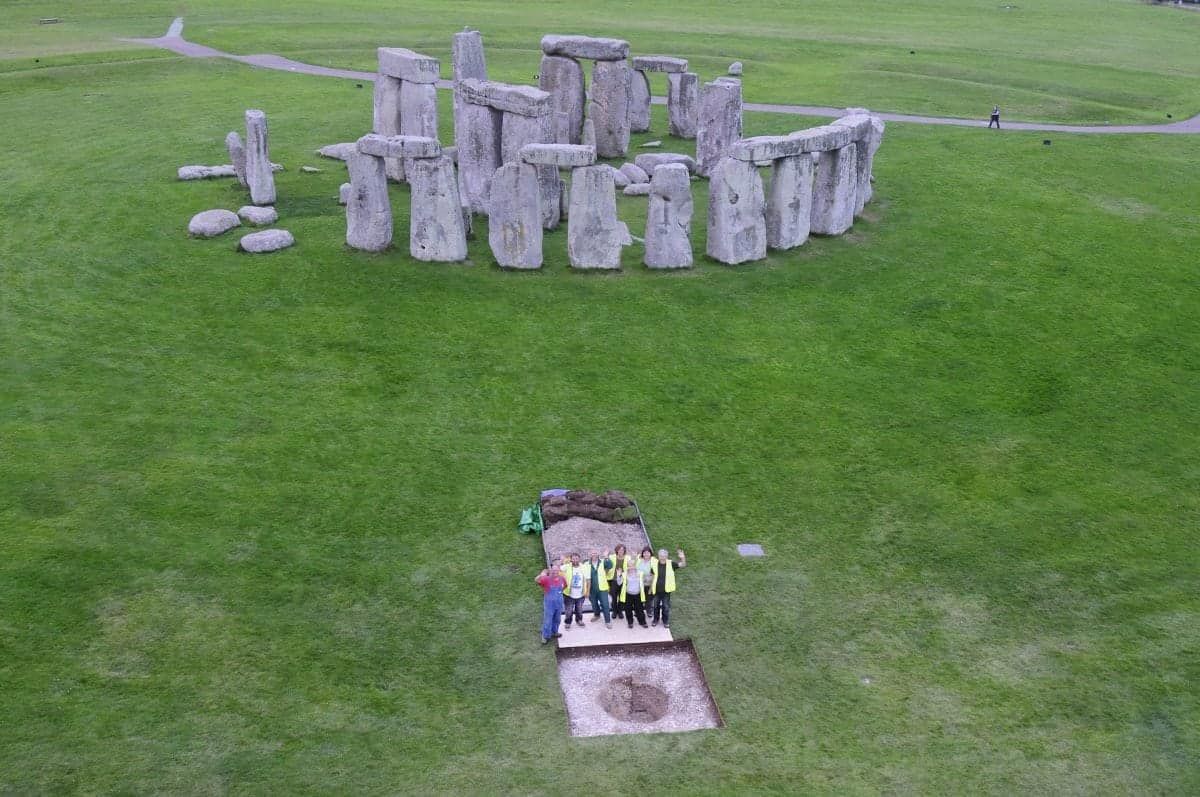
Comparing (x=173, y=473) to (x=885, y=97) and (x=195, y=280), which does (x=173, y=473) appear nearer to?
(x=195, y=280)

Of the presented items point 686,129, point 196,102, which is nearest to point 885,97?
point 686,129

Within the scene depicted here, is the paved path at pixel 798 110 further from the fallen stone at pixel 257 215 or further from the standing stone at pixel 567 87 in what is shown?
the fallen stone at pixel 257 215

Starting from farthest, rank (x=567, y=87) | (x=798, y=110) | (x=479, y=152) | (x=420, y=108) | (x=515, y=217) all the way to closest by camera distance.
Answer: (x=798, y=110) < (x=567, y=87) < (x=420, y=108) < (x=479, y=152) < (x=515, y=217)

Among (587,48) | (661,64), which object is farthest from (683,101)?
(587,48)

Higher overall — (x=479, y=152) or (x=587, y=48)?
(x=587, y=48)

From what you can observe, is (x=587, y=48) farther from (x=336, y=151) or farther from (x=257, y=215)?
(x=257, y=215)

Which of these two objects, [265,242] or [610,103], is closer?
[265,242]

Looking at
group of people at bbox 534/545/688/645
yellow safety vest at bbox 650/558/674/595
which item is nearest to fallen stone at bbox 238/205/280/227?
group of people at bbox 534/545/688/645
